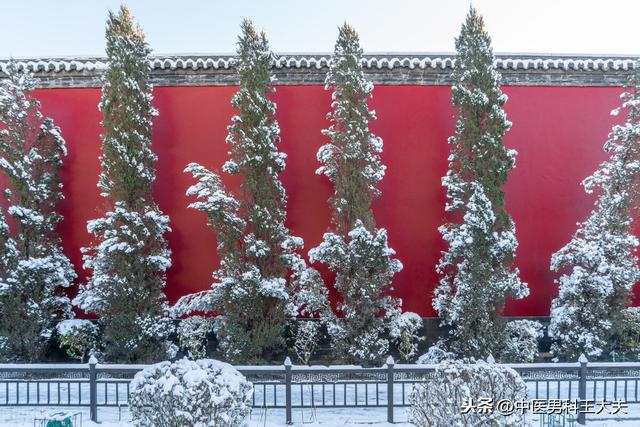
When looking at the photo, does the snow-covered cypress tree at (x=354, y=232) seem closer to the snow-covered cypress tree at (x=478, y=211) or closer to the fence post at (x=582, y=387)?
the snow-covered cypress tree at (x=478, y=211)

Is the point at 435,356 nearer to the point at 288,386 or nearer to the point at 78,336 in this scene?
the point at 288,386

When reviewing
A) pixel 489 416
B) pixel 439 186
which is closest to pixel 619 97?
pixel 439 186

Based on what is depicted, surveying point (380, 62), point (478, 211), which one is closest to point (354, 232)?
point (478, 211)

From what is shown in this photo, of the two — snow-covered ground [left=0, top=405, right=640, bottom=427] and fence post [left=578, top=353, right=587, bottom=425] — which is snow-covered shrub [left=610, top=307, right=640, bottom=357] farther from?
fence post [left=578, top=353, right=587, bottom=425]

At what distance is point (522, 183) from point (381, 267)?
2946 mm

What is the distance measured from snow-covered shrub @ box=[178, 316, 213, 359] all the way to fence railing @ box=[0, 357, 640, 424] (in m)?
0.83

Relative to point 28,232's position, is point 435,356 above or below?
below

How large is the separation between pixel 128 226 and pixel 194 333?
69.5 inches

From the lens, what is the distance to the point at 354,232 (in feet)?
21.7

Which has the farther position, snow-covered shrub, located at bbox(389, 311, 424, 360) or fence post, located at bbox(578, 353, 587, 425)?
snow-covered shrub, located at bbox(389, 311, 424, 360)

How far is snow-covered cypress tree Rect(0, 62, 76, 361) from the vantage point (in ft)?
22.6

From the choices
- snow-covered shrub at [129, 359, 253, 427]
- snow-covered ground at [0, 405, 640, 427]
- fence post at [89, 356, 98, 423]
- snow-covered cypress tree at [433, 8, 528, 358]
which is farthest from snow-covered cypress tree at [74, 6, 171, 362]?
snow-covered cypress tree at [433, 8, 528, 358]

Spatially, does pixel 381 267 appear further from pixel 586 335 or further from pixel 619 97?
pixel 619 97

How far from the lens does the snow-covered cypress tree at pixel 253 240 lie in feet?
22.0
